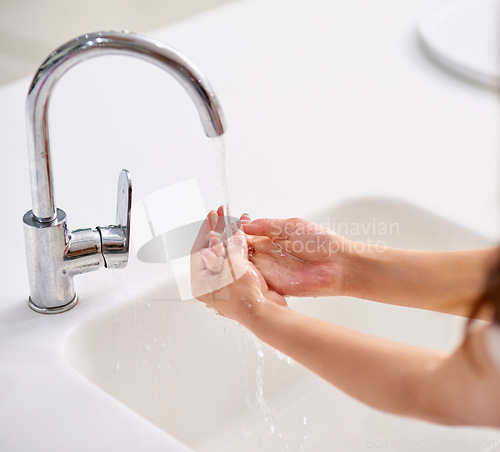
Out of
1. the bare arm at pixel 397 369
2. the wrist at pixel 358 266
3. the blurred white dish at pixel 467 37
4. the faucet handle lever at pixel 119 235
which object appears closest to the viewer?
the bare arm at pixel 397 369

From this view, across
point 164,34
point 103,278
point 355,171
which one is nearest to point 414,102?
point 355,171

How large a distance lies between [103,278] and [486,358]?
42 centimetres

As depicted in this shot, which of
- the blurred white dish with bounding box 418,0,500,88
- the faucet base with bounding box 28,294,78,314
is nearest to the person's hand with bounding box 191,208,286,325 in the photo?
the faucet base with bounding box 28,294,78,314

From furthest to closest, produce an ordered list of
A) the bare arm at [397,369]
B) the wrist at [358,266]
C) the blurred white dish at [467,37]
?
the blurred white dish at [467,37], the wrist at [358,266], the bare arm at [397,369]

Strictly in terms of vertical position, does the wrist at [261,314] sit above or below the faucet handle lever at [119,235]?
below

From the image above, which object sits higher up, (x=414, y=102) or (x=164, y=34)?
(x=164, y=34)

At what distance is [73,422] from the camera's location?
0.60 metres

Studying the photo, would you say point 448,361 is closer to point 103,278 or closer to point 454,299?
point 454,299

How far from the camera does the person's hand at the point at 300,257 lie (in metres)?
0.80

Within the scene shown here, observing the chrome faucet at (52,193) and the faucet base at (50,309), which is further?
the faucet base at (50,309)

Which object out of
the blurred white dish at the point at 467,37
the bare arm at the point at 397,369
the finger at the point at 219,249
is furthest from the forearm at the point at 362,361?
the blurred white dish at the point at 467,37

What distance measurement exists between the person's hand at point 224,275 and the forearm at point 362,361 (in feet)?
0.19

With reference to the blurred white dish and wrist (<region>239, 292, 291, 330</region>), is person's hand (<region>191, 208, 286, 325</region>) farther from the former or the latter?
the blurred white dish

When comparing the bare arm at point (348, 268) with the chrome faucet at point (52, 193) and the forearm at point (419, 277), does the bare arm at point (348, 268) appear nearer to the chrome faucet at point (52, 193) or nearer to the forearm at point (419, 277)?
the forearm at point (419, 277)
